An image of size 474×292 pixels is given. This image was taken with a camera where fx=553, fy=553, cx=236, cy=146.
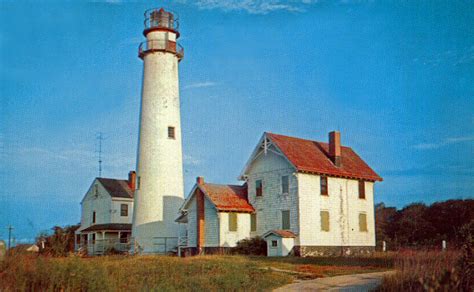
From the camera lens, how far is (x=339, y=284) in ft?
52.3

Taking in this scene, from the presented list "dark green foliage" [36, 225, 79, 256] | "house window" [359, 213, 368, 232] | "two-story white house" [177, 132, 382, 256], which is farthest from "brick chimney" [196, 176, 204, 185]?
"dark green foliage" [36, 225, 79, 256]

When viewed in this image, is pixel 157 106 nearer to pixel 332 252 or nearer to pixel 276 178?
pixel 276 178

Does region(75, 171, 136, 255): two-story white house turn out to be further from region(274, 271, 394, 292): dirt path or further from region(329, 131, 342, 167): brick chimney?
region(274, 271, 394, 292): dirt path

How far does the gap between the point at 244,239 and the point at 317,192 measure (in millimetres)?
5405

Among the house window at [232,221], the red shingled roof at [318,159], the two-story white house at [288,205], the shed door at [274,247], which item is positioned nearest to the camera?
the shed door at [274,247]

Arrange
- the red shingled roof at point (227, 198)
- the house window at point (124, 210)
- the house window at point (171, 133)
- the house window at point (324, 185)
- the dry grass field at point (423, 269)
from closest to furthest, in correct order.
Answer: the dry grass field at point (423, 269) < the red shingled roof at point (227, 198) < the house window at point (324, 185) < the house window at point (171, 133) < the house window at point (124, 210)

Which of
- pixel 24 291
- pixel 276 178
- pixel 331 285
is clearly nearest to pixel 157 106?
pixel 276 178

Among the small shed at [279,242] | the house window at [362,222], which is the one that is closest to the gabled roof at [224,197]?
the small shed at [279,242]

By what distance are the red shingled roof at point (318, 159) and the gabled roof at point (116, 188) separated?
61.4ft

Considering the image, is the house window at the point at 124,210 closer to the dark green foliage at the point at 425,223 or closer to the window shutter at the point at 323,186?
the window shutter at the point at 323,186

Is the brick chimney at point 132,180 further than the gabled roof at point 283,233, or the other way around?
the brick chimney at point 132,180

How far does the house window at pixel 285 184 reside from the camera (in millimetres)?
33281

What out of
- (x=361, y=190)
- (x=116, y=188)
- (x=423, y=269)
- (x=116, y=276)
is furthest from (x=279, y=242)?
(x=116, y=188)

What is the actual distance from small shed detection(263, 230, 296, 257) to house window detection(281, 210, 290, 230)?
586 millimetres
